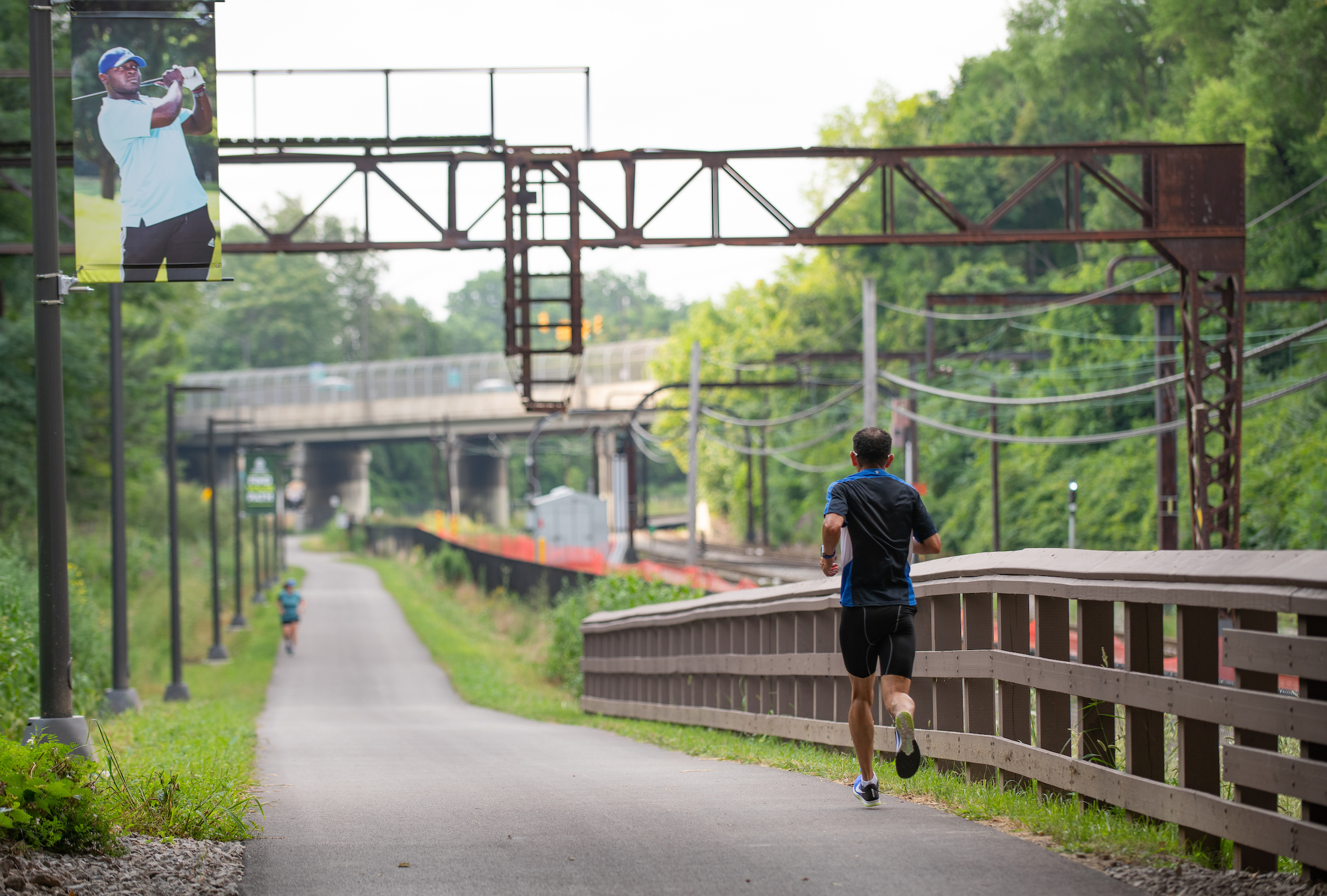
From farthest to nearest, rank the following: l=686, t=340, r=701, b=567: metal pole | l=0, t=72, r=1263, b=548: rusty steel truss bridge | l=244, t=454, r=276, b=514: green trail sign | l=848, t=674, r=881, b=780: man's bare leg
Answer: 1. l=244, t=454, r=276, b=514: green trail sign
2. l=686, t=340, r=701, b=567: metal pole
3. l=0, t=72, r=1263, b=548: rusty steel truss bridge
4. l=848, t=674, r=881, b=780: man's bare leg

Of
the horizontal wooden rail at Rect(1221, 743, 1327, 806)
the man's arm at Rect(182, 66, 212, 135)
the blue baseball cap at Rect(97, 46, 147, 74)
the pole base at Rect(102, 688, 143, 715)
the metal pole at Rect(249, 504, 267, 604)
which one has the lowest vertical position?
the metal pole at Rect(249, 504, 267, 604)

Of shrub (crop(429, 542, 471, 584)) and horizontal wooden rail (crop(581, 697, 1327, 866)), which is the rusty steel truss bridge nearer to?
horizontal wooden rail (crop(581, 697, 1327, 866))

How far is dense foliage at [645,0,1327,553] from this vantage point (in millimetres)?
35344

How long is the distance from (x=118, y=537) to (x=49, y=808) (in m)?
15.3

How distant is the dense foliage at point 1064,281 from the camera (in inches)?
1391

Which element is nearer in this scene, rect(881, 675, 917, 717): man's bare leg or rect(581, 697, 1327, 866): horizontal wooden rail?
rect(581, 697, 1327, 866): horizontal wooden rail

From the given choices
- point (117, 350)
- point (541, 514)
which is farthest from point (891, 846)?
point (541, 514)

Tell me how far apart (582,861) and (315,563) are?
245 feet

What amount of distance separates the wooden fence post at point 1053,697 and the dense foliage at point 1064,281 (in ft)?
83.1

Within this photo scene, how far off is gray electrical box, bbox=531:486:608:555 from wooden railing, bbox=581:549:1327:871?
45.3 meters

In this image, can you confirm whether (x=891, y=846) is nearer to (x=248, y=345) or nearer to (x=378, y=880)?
(x=378, y=880)

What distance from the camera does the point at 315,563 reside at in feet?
255

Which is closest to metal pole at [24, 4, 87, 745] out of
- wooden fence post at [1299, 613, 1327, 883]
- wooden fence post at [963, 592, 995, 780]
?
wooden fence post at [963, 592, 995, 780]

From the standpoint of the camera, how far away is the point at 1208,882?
16.1 ft
